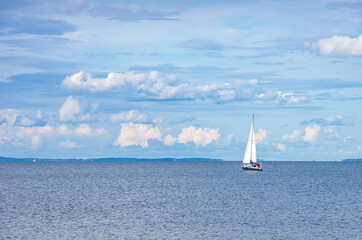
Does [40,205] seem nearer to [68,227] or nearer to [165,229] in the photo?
[68,227]

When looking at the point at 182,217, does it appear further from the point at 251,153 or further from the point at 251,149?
the point at 251,153

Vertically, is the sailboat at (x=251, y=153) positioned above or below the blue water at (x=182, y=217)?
above

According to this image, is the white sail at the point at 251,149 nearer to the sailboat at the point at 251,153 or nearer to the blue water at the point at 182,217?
the sailboat at the point at 251,153

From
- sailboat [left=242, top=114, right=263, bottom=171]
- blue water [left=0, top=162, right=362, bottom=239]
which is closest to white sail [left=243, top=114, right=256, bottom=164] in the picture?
sailboat [left=242, top=114, right=263, bottom=171]

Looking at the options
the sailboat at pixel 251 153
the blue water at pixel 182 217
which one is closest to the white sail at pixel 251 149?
the sailboat at pixel 251 153

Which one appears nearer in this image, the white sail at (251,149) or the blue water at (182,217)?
the blue water at (182,217)

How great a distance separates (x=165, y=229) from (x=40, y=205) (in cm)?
3096

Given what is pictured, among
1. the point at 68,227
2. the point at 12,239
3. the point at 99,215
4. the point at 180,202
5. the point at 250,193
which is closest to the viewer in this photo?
the point at 12,239

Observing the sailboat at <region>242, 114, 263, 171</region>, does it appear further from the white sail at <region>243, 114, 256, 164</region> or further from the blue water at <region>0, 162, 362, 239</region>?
the blue water at <region>0, 162, 362, 239</region>

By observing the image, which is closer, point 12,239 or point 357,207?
point 12,239

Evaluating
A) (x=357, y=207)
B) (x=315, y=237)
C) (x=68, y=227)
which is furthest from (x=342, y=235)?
(x=68, y=227)

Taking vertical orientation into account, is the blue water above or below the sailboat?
below

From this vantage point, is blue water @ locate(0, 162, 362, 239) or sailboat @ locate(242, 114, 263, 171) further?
sailboat @ locate(242, 114, 263, 171)

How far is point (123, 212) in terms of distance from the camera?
2635 inches
